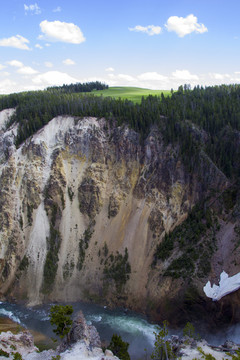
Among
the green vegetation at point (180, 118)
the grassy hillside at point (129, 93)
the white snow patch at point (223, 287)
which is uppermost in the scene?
the grassy hillside at point (129, 93)

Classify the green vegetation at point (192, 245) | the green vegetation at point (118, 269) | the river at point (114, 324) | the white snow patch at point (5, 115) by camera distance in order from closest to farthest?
the river at point (114, 324), the green vegetation at point (192, 245), the green vegetation at point (118, 269), the white snow patch at point (5, 115)

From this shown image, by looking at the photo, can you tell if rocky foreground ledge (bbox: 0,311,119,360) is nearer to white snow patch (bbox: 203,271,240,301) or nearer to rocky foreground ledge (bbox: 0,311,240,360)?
rocky foreground ledge (bbox: 0,311,240,360)

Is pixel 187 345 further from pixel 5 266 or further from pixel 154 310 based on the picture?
pixel 5 266

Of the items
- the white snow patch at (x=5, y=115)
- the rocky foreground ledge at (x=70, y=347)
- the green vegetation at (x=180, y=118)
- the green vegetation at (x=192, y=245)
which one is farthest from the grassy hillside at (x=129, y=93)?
the rocky foreground ledge at (x=70, y=347)

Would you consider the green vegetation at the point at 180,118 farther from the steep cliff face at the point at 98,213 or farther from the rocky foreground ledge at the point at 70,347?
the rocky foreground ledge at the point at 70,347

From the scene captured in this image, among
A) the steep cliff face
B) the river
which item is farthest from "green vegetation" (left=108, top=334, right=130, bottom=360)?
the steep cliff face

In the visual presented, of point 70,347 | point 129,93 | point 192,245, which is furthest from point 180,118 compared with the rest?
point 129,93

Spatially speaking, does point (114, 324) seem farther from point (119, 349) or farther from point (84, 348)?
point (84, 348)
